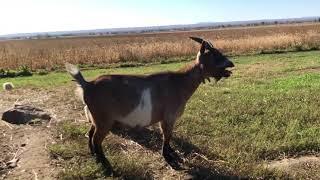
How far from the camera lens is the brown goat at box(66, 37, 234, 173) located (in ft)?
23.1

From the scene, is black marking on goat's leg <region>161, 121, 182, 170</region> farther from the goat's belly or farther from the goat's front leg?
the goat's belly

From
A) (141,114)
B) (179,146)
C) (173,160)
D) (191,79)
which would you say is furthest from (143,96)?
(179,146)

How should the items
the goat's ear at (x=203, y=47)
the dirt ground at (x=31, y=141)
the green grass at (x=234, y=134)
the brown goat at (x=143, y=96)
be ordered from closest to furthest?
1. the brown goat at (x=143, y=96)
2. the dirt ground at (x=31, y=141)
3. the green grass at (x=234, y=134)
4. the goat's ear at (x=203, y=47)

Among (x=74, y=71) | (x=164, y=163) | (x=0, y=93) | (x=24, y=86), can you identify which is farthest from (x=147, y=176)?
(x=24, y=86)

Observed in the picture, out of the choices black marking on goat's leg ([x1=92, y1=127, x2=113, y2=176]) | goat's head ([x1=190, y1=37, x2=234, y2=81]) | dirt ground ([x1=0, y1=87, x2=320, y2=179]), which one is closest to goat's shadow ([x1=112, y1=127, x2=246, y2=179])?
dirt ground ([x1=0, y1=87, x2=320, y2=179])

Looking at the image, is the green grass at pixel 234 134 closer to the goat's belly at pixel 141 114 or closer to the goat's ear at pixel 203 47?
the goat's belly at pixel 141 114

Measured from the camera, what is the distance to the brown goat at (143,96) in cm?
704

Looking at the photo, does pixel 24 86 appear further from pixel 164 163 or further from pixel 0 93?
pixel 164 163

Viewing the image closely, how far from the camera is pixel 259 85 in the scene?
14055mm

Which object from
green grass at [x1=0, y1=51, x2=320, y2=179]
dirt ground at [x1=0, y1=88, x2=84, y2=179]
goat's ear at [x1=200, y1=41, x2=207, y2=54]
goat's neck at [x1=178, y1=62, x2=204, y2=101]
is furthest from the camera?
goat's neck at [x1=178, y1=62, x2=204, y2=101]

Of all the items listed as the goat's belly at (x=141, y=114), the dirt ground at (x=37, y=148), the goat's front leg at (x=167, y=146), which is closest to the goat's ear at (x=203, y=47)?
the goat's belly at (x=141, y=114)

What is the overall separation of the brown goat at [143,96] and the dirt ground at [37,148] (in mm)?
859

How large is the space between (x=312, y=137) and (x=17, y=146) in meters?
5.24

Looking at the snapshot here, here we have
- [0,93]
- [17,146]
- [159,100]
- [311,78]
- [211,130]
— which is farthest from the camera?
[311,78]
